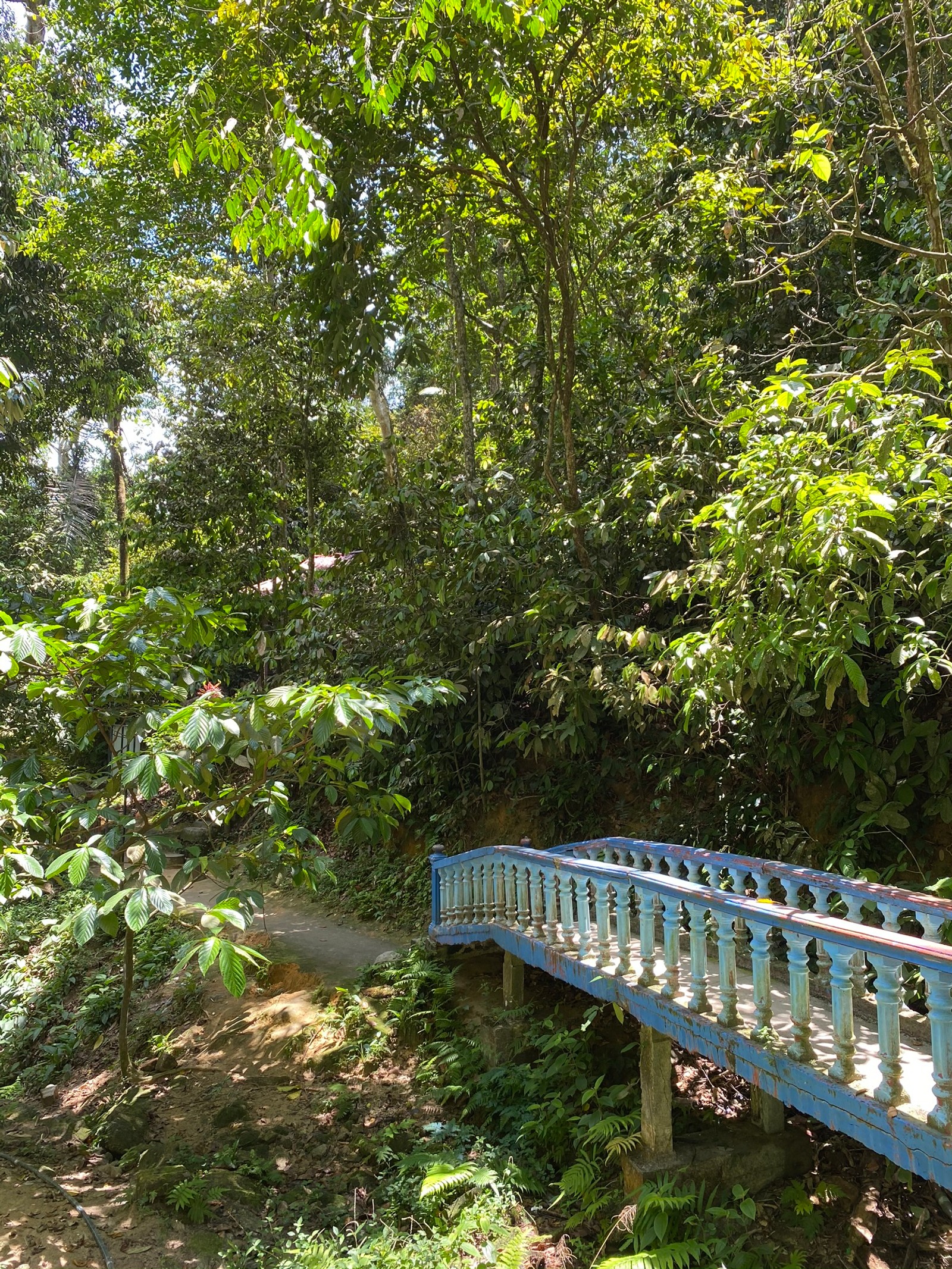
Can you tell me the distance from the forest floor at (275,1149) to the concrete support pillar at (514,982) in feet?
0.65

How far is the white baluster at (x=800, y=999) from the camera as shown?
11.3 ft

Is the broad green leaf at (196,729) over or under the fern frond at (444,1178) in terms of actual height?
over

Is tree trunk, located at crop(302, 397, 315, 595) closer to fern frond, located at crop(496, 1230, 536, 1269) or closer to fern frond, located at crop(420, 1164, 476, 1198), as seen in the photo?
fern frond, located at crop(420, 1164, 476, 1198)

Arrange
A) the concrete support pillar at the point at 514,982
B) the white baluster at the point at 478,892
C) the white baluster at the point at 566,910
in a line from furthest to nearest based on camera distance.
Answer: the white baluster at the point at 478,892
the concrete support pillar at the point at 514,982
the white baluster at the point at 566,910

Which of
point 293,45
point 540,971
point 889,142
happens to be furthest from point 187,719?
point 889,142

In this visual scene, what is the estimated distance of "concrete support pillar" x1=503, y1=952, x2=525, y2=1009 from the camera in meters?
6.54

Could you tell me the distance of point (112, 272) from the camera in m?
12.0

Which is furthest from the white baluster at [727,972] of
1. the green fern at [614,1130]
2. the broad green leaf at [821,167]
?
the broad green leaf at [821,167]

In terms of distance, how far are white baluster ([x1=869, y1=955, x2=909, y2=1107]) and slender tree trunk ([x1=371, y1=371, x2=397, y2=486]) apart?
593 centimetres

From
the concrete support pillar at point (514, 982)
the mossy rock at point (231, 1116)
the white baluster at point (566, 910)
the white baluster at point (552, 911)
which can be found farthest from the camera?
the concrete support pillar at point (514, 982)

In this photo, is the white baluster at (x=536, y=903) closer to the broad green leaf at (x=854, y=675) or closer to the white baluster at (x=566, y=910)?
the white baluster at (x=566, y=910)

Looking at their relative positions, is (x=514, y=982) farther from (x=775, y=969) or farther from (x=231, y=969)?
(x=231, y=969)

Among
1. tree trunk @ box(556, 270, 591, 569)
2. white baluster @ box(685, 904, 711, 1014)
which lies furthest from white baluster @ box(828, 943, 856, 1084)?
tree trunk @ box(556, 270, 591, 569)

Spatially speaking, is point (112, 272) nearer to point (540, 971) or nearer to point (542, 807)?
point (542, 807)
